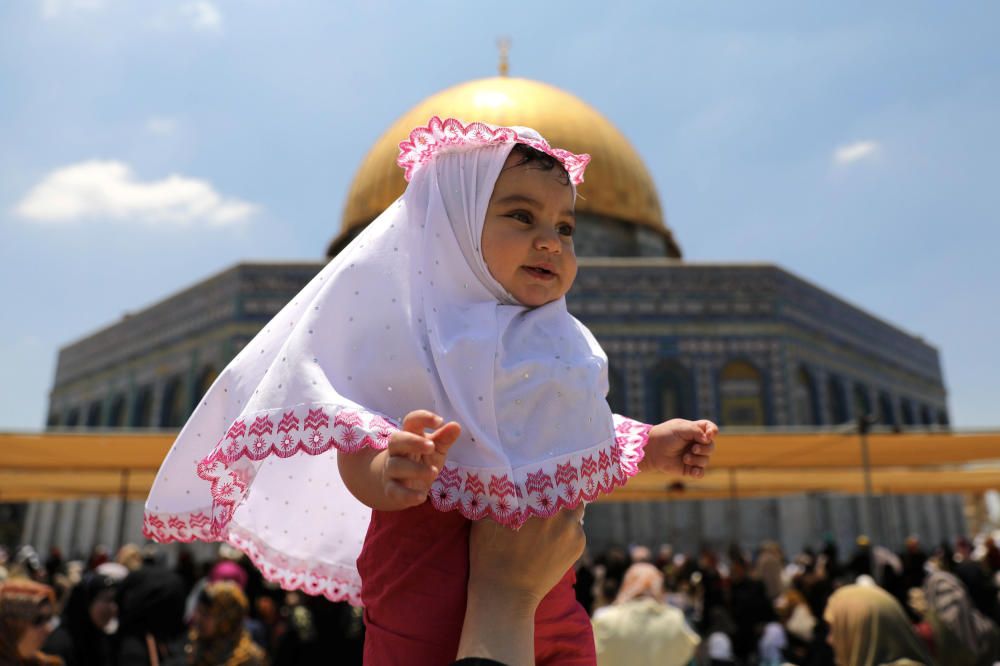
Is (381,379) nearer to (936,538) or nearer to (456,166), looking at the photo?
(456,166)

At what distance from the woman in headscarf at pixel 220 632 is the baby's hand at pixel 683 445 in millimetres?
1847

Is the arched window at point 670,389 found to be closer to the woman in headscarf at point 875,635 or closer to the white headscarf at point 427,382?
the woman in headscarf at point 875,635

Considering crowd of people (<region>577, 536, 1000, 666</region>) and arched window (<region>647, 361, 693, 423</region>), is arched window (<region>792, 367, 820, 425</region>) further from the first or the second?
crowd of people (<region>577, 536, 1000, 666</region>)

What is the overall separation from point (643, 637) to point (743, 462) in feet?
24.8

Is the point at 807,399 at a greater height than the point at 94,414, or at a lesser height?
lesser

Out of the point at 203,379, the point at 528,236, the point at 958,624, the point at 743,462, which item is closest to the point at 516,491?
the point at 528,236

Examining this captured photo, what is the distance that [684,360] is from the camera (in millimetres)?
15453

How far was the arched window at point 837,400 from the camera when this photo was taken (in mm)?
17125

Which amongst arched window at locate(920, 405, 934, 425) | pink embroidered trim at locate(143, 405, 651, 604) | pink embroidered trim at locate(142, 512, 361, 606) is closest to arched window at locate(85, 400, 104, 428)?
pink embroidered trim at locate(142, 512, 361, 606)

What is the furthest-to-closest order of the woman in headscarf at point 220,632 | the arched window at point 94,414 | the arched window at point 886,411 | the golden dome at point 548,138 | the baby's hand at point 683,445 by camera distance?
1. the arched window at point 94,414
2. the arched window at point 886,411
3. the golden dome at point 548,138
4. the woman in headscarf at point 220,632
5. the baby's hand at point 683,445

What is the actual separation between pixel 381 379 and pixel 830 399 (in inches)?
708

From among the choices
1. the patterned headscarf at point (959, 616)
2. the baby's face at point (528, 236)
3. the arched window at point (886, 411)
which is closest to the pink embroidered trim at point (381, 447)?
the baby's face at point (528, 236)

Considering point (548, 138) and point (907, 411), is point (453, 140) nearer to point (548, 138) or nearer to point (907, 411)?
point (548, 138)

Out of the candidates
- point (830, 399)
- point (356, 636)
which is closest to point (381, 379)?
point (356, 636)
